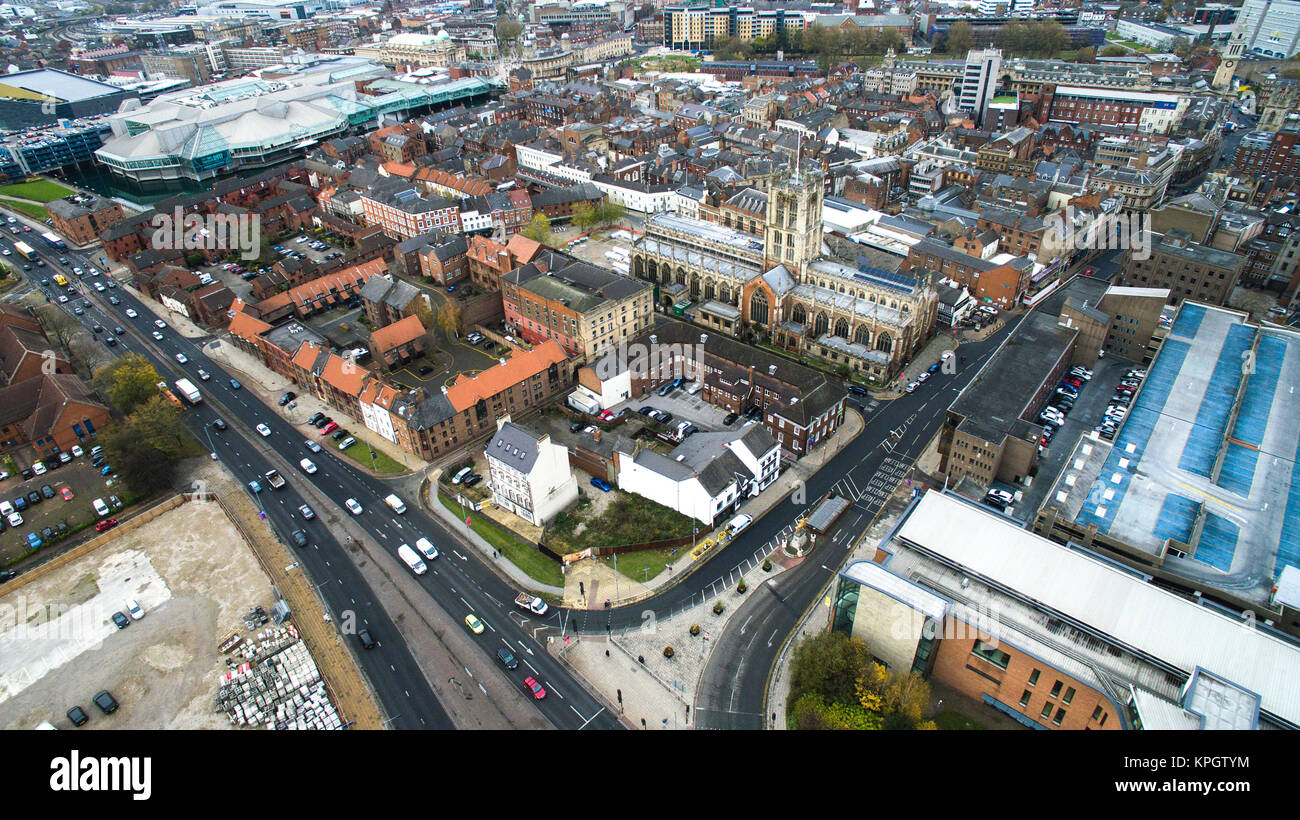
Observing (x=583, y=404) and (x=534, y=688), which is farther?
(x=583, y=404)

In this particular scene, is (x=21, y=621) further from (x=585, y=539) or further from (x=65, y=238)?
(x=65, y=238)

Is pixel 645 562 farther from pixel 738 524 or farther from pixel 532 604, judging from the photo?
A: pixel 532 604

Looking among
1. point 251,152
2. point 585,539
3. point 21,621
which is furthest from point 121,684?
point 251,152

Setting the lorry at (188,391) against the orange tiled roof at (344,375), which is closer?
the orange tiled roof at (344,375)

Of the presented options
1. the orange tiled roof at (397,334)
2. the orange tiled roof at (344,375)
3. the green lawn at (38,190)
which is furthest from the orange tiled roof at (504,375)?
the green lawn at (38,190)

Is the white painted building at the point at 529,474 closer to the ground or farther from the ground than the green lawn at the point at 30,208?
closer to the ground

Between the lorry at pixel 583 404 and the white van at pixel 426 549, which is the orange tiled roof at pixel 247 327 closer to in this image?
the lorry at pixel 583 404

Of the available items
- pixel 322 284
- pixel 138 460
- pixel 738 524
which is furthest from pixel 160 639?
pixel 322 284
